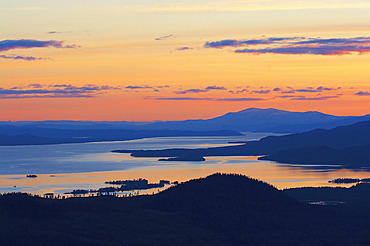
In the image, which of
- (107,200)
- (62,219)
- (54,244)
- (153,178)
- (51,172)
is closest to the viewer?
(54,244)

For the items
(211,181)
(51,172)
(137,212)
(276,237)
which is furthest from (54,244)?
(51,172)

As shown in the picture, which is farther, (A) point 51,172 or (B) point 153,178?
(A) point 51,172

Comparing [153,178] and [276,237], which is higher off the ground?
[153,178]

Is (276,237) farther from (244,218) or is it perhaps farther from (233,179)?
(233,179)

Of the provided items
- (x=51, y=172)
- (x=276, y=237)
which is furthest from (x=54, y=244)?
(x=51, y=172)

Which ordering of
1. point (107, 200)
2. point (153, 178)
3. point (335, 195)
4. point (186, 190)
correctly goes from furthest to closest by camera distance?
1. point (153, 178)
2. point (335, 195)
3. point (186, 190)
4. point (107, 200)

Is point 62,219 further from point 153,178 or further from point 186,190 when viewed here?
point 153,178
